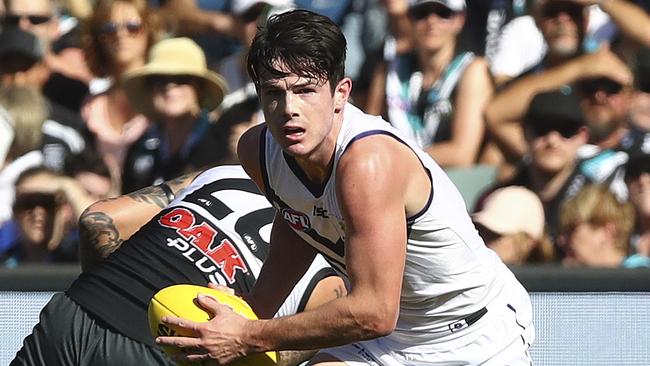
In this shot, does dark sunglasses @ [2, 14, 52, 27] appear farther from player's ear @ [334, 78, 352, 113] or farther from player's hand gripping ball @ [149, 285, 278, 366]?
player's ear @ [334, 78, 352, 113]

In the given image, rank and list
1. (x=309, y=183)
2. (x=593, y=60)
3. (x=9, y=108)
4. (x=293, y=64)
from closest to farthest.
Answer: (x=293, y=64)
(x=309, y=183)
(x=593, y=60)
(x=9, y=108)

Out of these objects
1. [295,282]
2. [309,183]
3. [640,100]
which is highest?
[309,183]

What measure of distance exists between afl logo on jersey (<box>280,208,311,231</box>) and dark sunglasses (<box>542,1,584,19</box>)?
8.55 feet

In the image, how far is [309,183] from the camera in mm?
2850

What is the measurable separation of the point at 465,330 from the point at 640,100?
2.46 metres

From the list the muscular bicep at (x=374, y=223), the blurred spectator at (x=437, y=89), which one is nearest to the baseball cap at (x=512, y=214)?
the blurred spectator at (x=437, y=89)

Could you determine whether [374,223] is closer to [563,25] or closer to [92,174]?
[563,25]

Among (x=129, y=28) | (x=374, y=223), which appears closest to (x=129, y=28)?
(x=129, y=28)

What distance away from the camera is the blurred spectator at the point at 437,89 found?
526 centimetres

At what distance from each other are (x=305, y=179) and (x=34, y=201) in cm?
301

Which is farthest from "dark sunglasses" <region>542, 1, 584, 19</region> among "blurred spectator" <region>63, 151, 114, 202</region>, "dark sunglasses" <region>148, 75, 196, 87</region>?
"blurred spectator" <region>63, 151, 114, 202</region>

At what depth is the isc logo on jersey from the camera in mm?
3467

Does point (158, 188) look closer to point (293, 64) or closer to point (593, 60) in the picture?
point (293, 64)

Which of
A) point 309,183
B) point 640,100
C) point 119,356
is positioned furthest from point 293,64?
point 640,100
